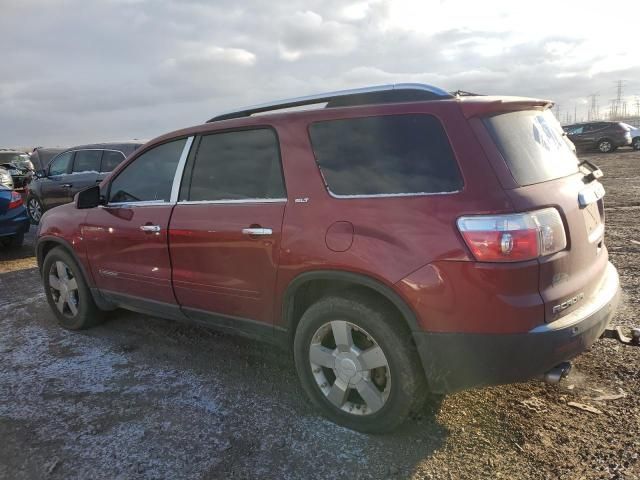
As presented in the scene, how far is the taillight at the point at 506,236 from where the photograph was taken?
2.27 meters

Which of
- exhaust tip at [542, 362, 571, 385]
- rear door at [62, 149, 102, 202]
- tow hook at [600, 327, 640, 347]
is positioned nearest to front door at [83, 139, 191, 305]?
exhaust tip at [542, 362, 571, 385]

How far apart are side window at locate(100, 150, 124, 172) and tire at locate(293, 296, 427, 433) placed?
25.1ft

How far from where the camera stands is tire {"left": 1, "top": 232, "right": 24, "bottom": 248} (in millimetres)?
8488

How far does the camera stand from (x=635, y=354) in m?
3.49

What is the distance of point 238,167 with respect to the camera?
10.9ft

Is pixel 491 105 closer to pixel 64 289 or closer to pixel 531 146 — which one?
pixel 531 146

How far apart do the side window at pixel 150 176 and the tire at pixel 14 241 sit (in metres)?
5.48

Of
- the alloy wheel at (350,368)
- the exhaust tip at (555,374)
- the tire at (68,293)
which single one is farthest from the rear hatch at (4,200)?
the exhaust tip at (555,374)

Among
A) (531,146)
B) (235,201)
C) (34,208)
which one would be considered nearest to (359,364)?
(235,201)

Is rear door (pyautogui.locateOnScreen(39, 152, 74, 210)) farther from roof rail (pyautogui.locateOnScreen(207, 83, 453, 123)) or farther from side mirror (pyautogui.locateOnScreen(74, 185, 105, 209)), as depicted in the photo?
roof rail (pyautogui.locateOnScreen(207, 83, 453, 123))

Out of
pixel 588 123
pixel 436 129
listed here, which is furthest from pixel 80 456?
pixel 588 123

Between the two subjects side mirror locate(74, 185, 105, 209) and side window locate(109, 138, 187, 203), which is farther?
side mirror locate(74, 185, 105, 209)

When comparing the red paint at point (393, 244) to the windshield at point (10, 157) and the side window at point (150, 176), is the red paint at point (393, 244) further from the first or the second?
the windshield at point (10, 157)

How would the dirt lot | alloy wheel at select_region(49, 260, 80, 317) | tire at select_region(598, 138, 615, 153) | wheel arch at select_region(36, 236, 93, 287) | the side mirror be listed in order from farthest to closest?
tire at select_region(598, 138, 615, 153)
alloy wheel at select_region(49, 260, 80, 317)
wheel arch at select_region(36, 236, 93, 287)
the side mirror
the dirt lot
